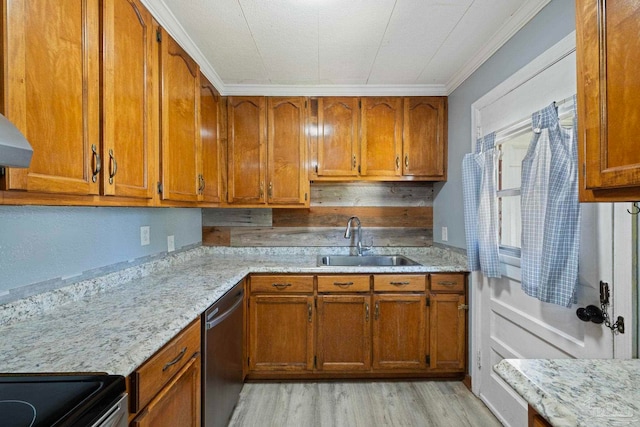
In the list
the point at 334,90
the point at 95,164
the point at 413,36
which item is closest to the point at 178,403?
the point at 95,164

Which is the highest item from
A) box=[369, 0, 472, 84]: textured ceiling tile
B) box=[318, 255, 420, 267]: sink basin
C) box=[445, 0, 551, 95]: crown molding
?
box=[369, 0, 472, 84]: textured ceiling tile

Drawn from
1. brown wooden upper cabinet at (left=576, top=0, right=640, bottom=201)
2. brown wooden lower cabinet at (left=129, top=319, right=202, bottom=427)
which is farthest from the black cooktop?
brown wooden upper cabinet at (left=576, top=0, right=640, bottom=201)

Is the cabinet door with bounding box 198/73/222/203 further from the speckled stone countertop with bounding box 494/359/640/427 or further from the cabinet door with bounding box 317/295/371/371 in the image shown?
the speckled stone countertop with bounding box 494/359/640/427

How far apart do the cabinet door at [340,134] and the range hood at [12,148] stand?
6.58 ft

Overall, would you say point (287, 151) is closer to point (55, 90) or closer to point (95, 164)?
point (95, 164)

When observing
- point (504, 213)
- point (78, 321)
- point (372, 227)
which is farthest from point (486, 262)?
point (78, 321)

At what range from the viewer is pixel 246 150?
2.54 metres

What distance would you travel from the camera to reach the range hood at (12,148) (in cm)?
63

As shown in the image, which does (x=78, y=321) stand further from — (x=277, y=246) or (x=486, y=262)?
(x=486, y=262)

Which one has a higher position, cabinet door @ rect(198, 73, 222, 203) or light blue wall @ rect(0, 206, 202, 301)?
cabinet door @ rect(198, 73, 222, 203)

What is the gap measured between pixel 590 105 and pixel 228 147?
235 centimetres

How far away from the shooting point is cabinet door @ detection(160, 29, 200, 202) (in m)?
1.58

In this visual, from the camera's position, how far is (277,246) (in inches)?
110

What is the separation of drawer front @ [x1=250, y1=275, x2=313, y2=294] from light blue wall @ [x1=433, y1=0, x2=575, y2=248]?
4.17 ft
